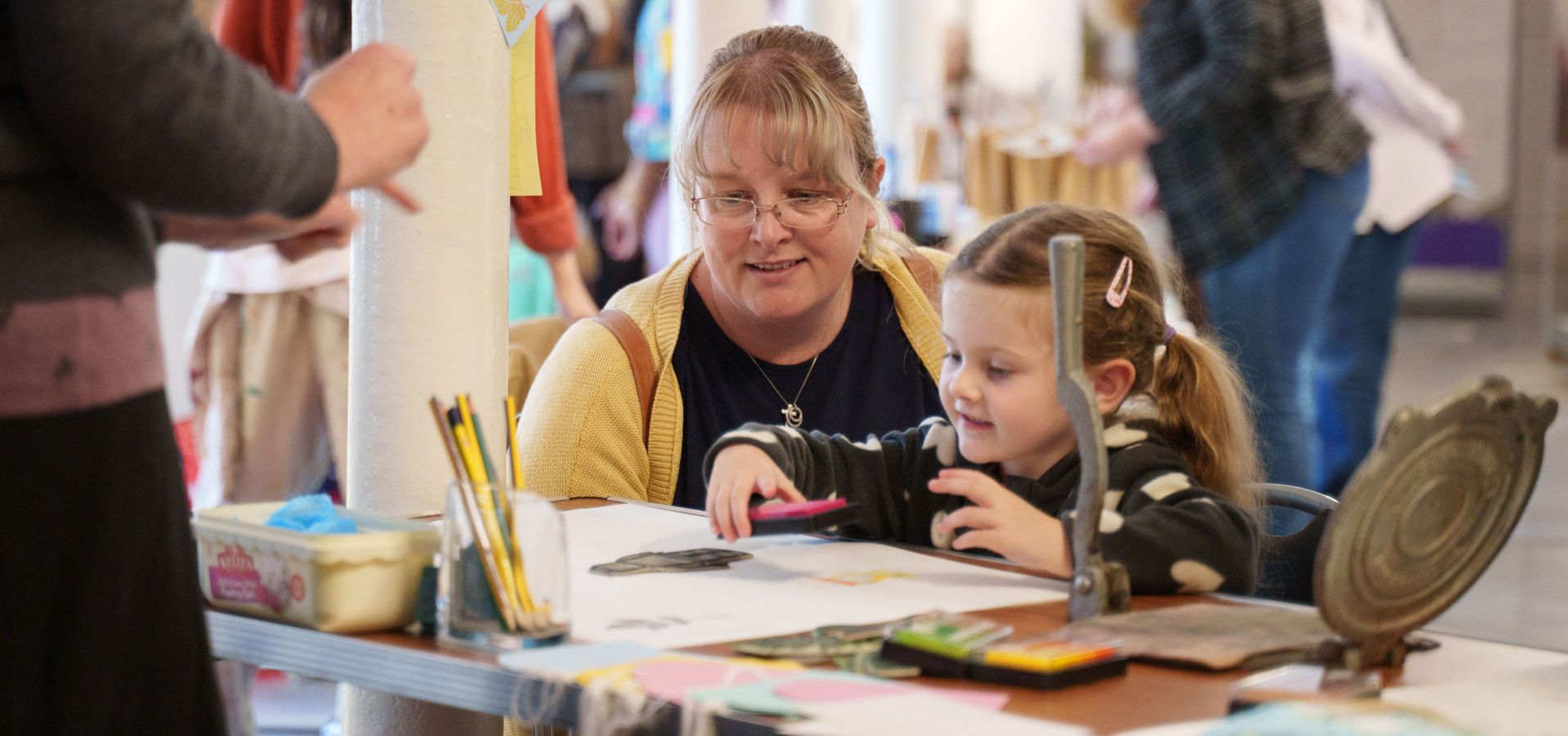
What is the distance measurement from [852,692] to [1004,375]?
65cm

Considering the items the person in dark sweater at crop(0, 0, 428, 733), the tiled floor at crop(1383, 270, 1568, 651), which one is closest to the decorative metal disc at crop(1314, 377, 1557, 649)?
the tiled floor at crop(1383, 270, 1568, 651)

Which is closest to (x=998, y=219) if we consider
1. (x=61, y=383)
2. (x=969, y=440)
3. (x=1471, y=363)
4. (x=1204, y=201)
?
(x=969, y=440)

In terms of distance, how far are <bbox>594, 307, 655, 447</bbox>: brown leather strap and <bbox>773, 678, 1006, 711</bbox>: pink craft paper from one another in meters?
1.08

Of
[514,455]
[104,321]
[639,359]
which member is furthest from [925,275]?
[104,321]

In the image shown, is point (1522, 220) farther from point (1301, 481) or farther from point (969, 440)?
point (969, 440)

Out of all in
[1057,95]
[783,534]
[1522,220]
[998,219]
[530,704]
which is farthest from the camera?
[1522,220]

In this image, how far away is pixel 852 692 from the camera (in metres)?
1.06

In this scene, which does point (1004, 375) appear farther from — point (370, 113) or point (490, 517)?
point (370, 113)

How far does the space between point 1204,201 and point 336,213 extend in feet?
10.9

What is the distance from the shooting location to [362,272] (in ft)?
5.98

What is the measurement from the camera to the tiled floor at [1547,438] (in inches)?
160

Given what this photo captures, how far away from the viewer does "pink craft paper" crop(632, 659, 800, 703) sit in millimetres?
1056

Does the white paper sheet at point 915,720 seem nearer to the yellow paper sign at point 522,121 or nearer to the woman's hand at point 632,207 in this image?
the yellow paper sign at point 522,121

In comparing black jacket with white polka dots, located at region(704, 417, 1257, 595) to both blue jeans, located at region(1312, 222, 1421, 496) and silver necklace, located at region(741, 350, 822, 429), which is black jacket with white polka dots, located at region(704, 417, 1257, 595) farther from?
blue jeans, located at region(1312, 222, 1421, 496)
